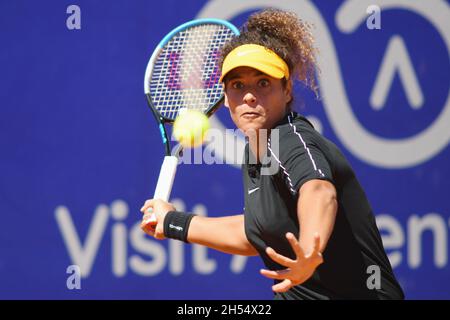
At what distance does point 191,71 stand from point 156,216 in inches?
25.9

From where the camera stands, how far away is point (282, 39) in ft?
7.41

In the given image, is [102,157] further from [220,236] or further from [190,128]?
[220,236]

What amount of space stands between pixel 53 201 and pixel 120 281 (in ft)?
1.56

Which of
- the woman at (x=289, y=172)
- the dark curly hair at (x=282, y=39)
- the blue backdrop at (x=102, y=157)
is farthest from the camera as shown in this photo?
the blue backdrop at (x=102, y=157)

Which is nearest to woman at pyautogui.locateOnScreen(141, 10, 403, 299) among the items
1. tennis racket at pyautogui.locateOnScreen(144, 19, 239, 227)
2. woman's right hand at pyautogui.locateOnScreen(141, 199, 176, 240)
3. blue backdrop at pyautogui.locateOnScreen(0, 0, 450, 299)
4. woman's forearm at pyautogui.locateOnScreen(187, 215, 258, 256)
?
woman's forearm at pyautogui.locateOnScreen(187, 215, 258, 256)

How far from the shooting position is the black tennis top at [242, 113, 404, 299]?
201 cm

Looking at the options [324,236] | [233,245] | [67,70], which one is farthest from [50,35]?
[324,236]

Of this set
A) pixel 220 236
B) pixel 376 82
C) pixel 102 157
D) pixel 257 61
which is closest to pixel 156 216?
pixel 220 236

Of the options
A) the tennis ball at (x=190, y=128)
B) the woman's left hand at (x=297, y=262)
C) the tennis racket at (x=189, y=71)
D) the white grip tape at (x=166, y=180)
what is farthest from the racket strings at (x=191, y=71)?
the woman's left hand at (x=297, y=262)

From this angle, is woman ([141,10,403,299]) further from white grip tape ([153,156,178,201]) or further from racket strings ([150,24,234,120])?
racket strings ([150,24,234,120])

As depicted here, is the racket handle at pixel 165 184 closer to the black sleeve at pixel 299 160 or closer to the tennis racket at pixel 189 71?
the tennis racket at pixel 189 71

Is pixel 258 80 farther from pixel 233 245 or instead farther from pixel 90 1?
pixel 90 1

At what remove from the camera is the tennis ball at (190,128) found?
2.59m

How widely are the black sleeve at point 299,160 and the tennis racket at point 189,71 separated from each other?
0.77m
